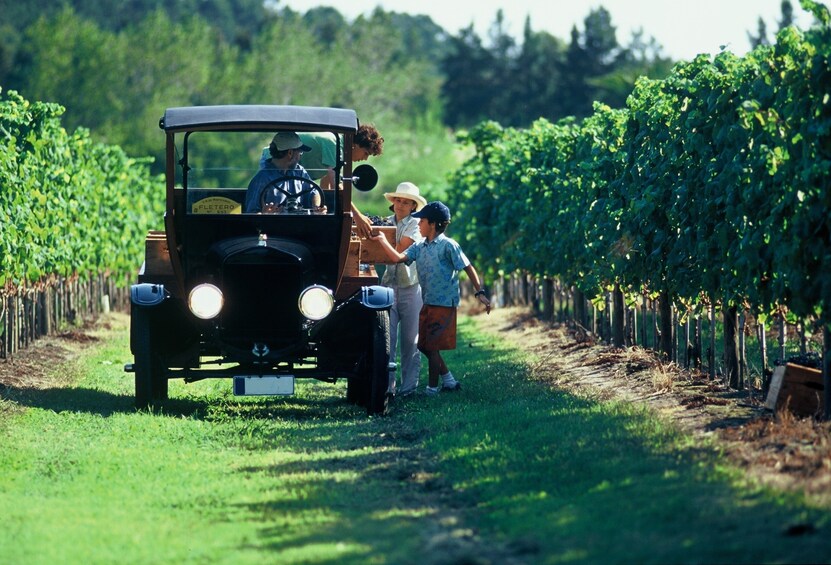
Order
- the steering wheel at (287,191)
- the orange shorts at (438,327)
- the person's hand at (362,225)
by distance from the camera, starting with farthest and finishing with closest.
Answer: the orange shorts at (438,327) < the person's hand at (362,225) < the steering wheel at (287,191)

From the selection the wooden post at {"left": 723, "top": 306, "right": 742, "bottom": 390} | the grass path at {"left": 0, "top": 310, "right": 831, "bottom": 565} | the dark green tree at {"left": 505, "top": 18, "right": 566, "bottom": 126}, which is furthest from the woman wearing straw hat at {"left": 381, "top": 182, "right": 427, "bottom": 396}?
the dark green tree at {"left": 505, "top": 18, "right": 566, "bottom": 126}

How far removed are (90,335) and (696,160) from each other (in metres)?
10.9

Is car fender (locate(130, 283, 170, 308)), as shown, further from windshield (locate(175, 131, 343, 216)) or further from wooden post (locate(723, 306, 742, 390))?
wooden post (locate(723, 306, 742, 390))

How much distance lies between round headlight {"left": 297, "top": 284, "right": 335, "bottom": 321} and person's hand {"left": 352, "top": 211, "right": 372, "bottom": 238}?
122 centimetres

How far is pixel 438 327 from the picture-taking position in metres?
14.0

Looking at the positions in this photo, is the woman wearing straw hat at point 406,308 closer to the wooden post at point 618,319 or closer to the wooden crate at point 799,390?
the wooden post at point 618,319

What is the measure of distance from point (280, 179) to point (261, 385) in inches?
71.6

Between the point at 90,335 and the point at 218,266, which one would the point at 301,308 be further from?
the point at 90,335

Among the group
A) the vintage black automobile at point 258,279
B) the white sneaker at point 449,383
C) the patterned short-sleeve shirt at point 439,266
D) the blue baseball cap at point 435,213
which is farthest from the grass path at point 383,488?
the blue baseball cap at point 435,213

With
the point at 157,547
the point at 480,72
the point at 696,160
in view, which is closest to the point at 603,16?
the point at 480,72

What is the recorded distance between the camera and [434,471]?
963cm

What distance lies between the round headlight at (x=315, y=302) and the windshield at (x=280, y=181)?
0.93 meters

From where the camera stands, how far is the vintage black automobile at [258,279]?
12.2 metres

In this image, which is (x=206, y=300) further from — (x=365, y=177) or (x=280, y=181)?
(x=365, y=177)
